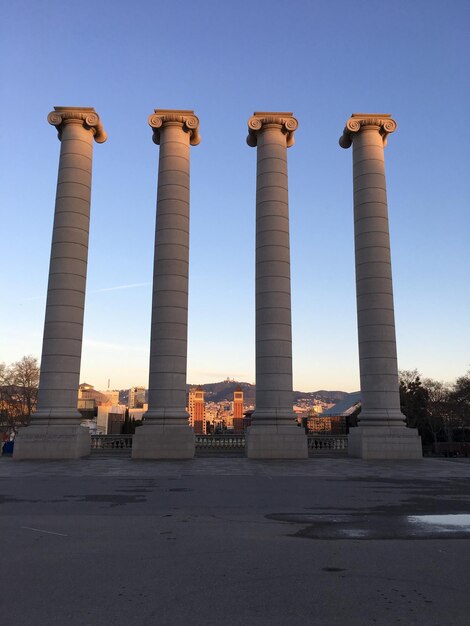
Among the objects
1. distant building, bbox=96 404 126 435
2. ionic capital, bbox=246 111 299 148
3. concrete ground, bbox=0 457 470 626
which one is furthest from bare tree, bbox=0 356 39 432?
concrete ground, bbox=0 457 470 626

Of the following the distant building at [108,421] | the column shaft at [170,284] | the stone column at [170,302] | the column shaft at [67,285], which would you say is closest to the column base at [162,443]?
the stone column at [170,302]

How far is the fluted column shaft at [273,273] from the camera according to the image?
121 feet

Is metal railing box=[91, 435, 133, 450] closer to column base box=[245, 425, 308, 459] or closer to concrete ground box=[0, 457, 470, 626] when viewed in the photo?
column base box=[245, 425, 308, 459]

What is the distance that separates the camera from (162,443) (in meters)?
34.9

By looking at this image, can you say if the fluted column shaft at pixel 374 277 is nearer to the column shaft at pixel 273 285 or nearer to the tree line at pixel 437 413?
the column shaft at pixel 273 285

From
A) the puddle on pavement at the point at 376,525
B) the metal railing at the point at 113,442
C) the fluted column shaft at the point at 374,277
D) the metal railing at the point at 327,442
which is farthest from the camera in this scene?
the metal railing at the point at 327,442

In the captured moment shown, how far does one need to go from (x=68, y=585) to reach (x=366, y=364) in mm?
32833

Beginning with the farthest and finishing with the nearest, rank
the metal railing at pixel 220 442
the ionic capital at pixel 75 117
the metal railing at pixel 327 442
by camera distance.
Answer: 1. the metal railing at pixel 327 442
2. the metal railing at pixel 220 442
3. the ionic capital at pixel 75 117

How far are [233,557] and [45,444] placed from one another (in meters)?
28.7

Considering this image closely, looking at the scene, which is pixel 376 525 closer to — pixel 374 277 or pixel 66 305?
pixel 374 277

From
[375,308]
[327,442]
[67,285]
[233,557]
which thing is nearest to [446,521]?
[233,557]

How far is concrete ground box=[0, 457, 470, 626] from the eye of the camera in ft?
21.1

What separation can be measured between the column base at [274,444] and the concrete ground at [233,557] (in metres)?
17.2

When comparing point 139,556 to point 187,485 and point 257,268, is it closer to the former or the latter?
point 187,485
